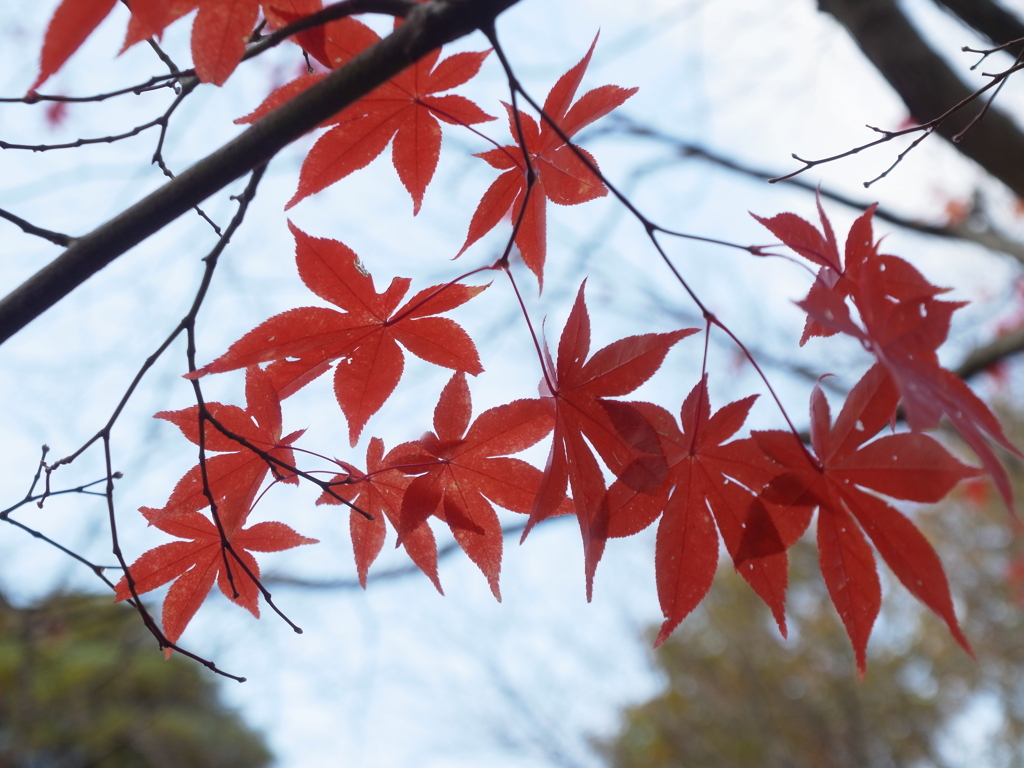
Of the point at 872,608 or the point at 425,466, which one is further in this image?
the point at 425,466

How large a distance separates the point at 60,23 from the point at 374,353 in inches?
16.0

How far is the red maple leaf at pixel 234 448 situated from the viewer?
2.55ft

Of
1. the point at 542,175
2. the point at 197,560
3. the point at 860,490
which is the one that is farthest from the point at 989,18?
the point at 197,560

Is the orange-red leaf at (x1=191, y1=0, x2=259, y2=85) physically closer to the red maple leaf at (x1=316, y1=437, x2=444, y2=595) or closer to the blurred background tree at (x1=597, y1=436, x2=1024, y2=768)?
the red maple leaf at (x1=316, y1=437, x2=444, y2=595)

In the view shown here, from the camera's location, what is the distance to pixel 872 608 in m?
0.66

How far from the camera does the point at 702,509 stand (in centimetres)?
72

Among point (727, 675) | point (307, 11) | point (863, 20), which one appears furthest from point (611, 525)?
point (727, 675)

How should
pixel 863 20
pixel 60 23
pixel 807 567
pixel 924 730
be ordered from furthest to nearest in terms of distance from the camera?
1. pixel 807 567
2. pixel 924 730
3. pixel 863 20
4. pixel 60 23

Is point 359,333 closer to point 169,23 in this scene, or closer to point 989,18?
point 169,23

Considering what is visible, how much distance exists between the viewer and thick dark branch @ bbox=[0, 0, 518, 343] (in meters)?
0.52

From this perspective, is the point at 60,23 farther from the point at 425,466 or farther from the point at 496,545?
the point at 496,545

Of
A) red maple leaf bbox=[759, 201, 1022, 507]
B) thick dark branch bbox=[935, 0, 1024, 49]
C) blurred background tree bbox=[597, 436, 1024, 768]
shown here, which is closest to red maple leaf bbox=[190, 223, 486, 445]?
red maple leaf bbox=[759, 201, 1022, 507]

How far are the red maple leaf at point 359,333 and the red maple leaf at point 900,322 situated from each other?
34cm

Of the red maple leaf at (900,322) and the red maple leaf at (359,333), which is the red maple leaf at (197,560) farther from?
the red maple leaf at (900,322)
